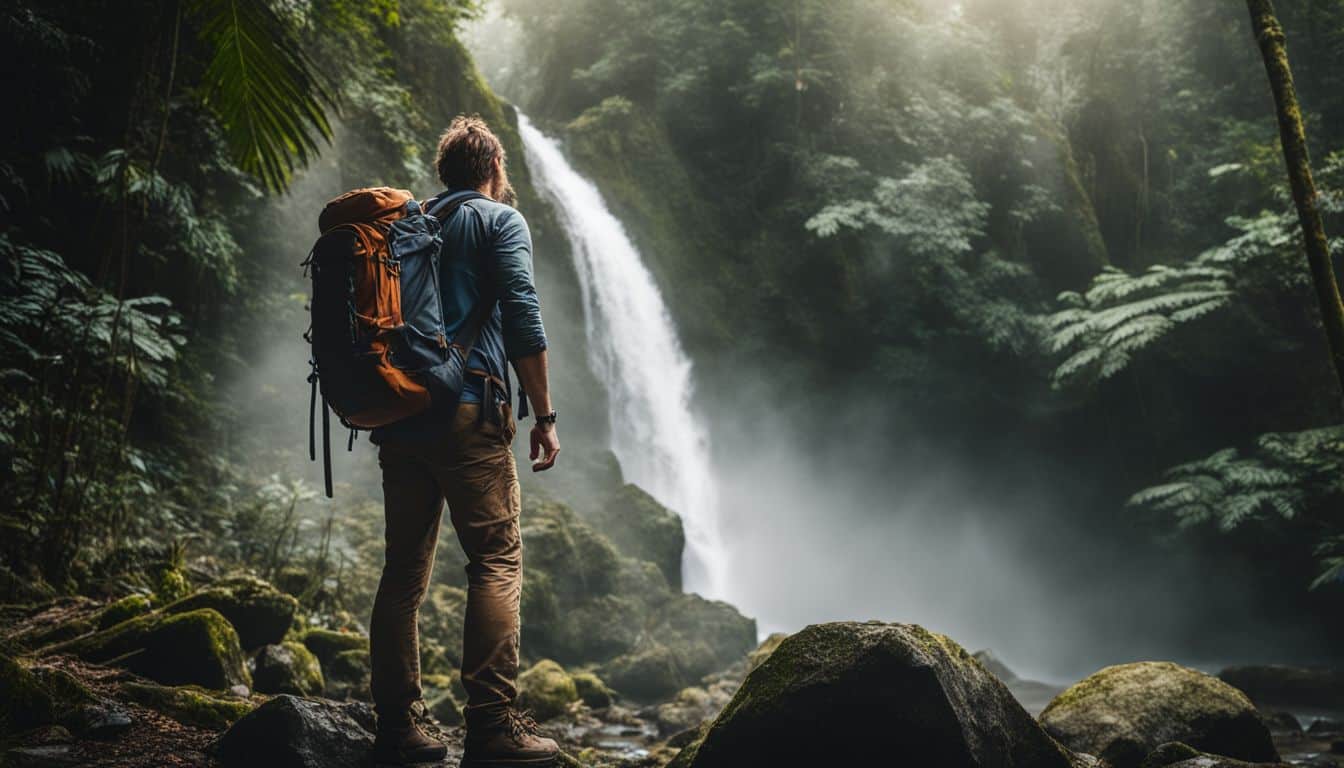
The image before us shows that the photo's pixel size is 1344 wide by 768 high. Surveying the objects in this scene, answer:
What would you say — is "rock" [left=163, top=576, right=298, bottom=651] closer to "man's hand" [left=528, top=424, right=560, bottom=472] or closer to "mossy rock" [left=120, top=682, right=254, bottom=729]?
"mossy rock" [left=120, top=682, right=254, bottom=729]

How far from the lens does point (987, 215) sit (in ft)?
57.2

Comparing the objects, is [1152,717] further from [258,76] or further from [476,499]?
[258,76]

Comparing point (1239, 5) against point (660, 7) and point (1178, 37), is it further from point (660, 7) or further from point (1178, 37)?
point (660, 7)

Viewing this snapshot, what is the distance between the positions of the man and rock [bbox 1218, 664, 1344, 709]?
410 inches

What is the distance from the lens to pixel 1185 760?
333 centimetres

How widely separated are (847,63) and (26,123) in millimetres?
15798

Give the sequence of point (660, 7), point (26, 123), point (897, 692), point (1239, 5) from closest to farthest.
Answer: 1. point (897, 692)
2. point (26, 123)
3. point (1239, 5)
4. point (660, 7)

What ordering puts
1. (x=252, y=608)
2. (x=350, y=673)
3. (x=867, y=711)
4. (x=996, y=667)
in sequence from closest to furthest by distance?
(x=867, y=711) → (x=252, y=608) → (x=350, y=673) → (x=996, y=667)

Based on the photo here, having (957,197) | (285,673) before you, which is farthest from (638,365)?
(285,673)

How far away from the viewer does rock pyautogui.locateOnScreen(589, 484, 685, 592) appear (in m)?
11.8

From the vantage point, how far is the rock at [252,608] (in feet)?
14.4

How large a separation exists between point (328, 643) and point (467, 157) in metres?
3.87

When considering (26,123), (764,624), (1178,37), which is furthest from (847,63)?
(26,123)

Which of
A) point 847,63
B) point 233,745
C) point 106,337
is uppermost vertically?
point 847,63
